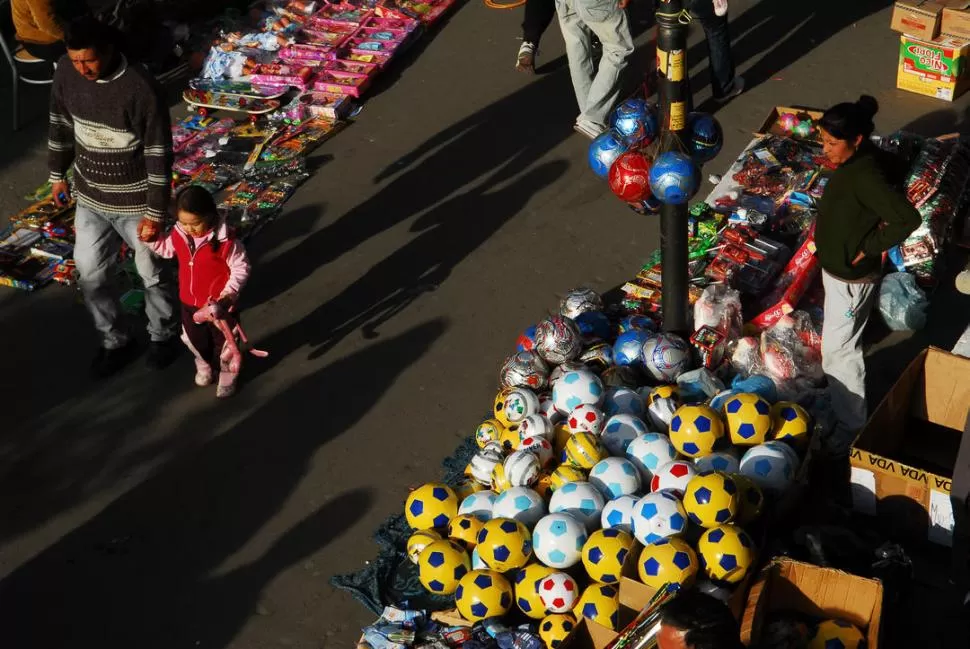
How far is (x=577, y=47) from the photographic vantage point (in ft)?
33.4

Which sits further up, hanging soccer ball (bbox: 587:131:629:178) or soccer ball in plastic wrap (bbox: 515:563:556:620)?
hanging soccer ball (bbox: 587:131:629:178)

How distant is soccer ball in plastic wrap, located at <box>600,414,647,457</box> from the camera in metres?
6.63

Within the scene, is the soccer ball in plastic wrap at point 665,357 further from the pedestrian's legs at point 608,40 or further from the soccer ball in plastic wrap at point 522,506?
the pedestrian's legs at point 608,40

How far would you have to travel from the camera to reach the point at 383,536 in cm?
682

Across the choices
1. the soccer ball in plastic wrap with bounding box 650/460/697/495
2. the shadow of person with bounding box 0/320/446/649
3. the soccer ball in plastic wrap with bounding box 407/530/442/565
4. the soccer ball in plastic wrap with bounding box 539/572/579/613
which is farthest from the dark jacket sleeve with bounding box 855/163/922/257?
the shadow of person with bounding box 0/320/446/649

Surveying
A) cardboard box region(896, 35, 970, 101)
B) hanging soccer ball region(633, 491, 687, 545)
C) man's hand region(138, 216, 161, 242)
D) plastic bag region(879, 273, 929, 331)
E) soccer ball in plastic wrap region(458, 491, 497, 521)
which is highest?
man's hand region(138, 216, 161, 242)

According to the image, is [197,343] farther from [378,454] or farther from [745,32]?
[745,32]

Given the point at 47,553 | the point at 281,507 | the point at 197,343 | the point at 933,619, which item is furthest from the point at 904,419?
the point at 47,553

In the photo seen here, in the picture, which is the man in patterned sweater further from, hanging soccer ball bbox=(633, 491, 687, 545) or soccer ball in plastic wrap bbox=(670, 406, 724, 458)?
hanging soccer ball bbox=(633, 491, 687, 545)

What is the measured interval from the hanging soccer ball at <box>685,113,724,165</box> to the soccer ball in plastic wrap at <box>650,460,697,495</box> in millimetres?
1781

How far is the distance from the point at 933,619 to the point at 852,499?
2.56ft

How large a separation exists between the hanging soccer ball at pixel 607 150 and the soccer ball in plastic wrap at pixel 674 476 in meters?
1.90

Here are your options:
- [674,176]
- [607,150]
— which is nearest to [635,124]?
[607,150]

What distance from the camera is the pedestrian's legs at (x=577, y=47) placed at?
10.1 m
